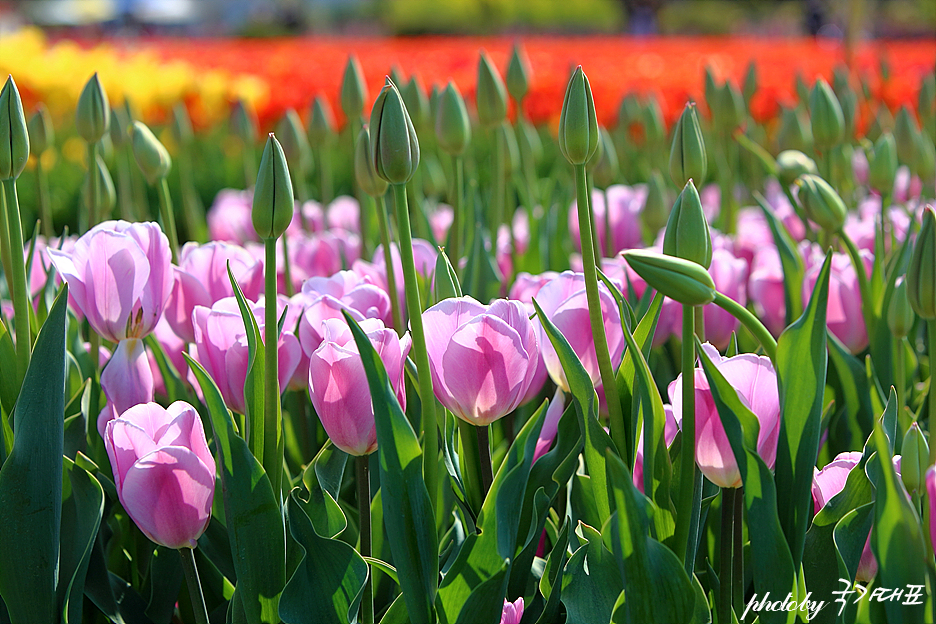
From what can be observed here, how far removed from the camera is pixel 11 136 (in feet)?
2.35

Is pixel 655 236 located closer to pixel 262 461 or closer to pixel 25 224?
pixel 262 461

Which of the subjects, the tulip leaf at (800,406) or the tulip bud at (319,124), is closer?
the tulip leaf at (800,406)

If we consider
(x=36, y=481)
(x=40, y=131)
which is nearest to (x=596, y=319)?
(x=36, y=481)

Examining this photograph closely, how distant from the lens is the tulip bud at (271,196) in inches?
26.6

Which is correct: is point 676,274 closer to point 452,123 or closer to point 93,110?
point 452,123

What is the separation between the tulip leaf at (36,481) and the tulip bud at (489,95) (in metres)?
0.74

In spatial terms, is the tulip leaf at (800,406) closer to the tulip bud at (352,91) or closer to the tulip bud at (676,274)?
the tulip bud at (676,274)

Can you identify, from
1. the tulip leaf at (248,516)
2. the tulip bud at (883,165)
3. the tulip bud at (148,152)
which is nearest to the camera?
the tulip leaf at (248,516)

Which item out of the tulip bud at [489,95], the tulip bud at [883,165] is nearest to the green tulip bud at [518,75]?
the tulip bud at [489,95]

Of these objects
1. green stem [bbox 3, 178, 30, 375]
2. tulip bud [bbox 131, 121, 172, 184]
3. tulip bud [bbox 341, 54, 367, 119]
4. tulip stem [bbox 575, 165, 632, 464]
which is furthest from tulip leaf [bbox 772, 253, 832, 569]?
tulip bud [bbox 341, 54, 367, 119]

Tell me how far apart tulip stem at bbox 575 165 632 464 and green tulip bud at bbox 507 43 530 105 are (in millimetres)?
829

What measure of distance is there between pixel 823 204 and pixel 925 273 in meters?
0.39

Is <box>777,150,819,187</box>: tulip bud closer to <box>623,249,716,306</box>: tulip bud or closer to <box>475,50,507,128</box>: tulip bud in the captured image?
<box>475,50,507,128</box>: tulip bud

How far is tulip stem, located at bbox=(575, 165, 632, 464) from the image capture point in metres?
0.65
